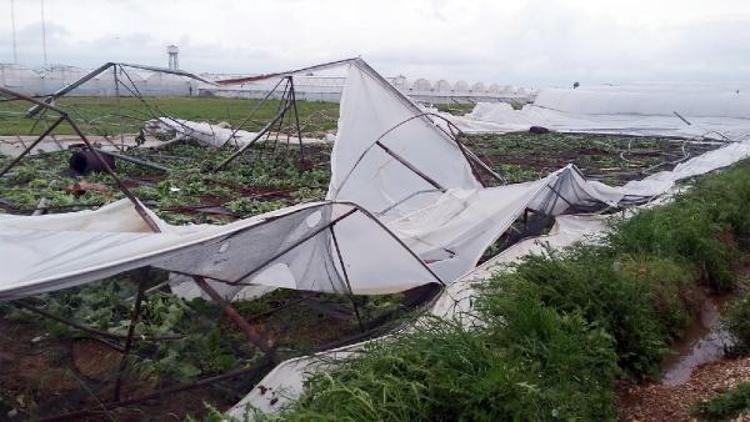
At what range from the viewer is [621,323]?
517cm

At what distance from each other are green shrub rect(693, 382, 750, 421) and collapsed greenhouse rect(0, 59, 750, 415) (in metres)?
1.70

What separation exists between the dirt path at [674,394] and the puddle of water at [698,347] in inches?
8.4

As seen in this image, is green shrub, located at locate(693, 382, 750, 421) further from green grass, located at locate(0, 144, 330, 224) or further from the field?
green grass, located at locate(0, 144, 330, 224)

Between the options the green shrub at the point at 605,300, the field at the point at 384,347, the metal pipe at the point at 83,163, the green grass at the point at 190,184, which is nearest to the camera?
the field at the point at 384,347

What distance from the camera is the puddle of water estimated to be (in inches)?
215

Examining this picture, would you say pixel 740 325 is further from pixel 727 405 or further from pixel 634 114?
pixel 634 114

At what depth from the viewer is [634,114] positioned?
28.6m

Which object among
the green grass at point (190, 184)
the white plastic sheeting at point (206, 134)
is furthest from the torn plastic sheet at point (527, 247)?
the white plastic sheeting at point (206, 134)

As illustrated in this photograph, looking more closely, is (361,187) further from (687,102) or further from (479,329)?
(687,102)

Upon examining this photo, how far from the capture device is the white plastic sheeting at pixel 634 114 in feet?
79.6

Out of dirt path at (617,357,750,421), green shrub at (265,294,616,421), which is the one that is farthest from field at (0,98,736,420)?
dirt path at (617,357,750,421)

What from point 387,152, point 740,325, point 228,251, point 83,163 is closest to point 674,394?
point 740,325

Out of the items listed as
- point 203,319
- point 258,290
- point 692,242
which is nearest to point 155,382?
point 203,319

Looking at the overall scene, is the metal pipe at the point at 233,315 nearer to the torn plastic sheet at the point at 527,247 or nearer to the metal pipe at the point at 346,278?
the torn plastic sheet at the point at 527,247
